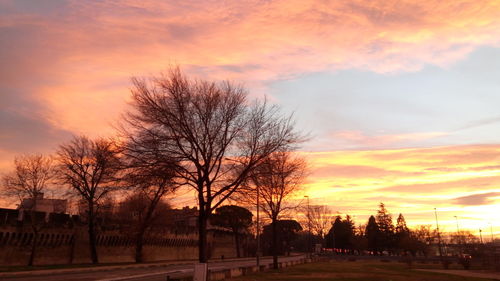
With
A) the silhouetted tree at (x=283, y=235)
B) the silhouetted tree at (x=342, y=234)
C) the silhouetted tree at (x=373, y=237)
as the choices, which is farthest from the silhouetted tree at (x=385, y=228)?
the silhouetted tree at (x=283, y=235)

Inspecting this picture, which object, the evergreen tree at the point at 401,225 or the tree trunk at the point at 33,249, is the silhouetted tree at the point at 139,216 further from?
the evergreen tree at the point at 401,225

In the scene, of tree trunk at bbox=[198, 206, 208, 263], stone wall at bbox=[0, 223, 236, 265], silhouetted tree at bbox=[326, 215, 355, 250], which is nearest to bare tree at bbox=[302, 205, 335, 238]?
silhouetted tree at bbox=[326, 215, 355, 250]

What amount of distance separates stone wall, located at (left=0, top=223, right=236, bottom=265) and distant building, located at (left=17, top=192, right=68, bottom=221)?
9.48 ft

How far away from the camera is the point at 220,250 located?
9200cm

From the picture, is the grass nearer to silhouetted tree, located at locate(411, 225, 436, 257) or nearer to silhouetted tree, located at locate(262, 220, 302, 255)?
silhouetted tree, located at locate(262, 220, 302, 255)

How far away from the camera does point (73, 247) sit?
164 ft

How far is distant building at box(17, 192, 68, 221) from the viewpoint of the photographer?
45031 millimetres

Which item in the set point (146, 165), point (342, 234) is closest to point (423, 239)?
point (342, 234)

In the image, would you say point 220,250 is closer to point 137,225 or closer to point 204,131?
point 137,225

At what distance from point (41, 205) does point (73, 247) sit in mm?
7261

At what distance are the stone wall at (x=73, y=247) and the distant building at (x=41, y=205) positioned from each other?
114 inches

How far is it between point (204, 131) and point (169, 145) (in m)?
2.43

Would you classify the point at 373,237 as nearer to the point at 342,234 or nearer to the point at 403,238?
the point at 342,234

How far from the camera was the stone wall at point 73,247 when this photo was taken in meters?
42.4
